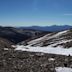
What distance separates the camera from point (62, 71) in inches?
632

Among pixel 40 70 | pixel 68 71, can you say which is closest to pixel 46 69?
pixel 40 70

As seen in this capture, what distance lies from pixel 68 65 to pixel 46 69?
3092mm

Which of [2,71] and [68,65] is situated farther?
[68,65]

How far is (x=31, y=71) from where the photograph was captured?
52.7ft

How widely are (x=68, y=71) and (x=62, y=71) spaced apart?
57 cm

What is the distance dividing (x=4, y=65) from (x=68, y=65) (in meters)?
7.03

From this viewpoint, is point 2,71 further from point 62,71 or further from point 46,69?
point 62,71

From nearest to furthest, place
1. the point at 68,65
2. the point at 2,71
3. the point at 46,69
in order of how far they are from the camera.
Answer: the point at 2,71, the point at 46,69, the point at 68,65

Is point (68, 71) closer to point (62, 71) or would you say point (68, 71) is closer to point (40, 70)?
point (62, 71)

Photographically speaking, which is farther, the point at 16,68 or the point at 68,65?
the point at 68,65

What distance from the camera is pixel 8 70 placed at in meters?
16.2

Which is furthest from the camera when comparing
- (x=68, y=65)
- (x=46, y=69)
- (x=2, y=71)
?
(x=68, y=65)

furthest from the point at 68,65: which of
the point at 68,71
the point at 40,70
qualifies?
the point at 40,70

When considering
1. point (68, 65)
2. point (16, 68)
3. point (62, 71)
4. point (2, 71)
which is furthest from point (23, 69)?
point (68, 65)
